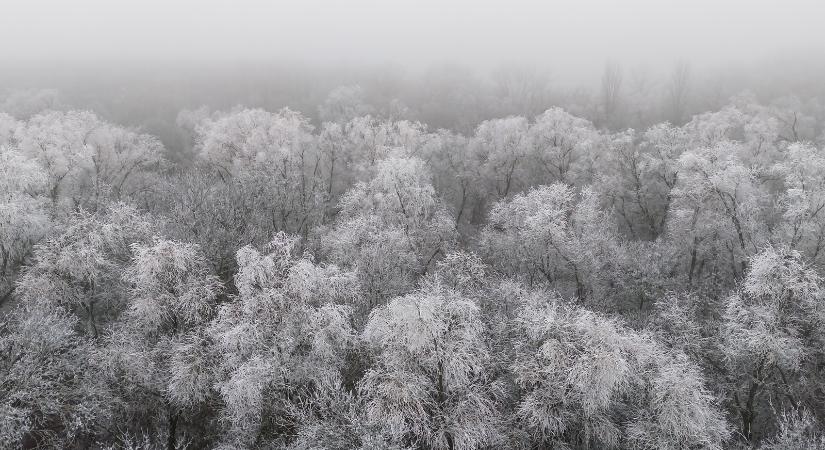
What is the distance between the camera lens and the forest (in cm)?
1797

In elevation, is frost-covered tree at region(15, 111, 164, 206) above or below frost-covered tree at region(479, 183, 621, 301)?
above

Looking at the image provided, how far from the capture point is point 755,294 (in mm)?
20484

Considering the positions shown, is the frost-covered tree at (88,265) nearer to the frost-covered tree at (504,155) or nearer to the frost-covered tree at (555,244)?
the frost-covered tree at (555,244)

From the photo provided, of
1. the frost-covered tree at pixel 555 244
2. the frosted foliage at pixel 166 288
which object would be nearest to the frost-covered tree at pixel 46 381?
the frosted foliage at pixel 166 288

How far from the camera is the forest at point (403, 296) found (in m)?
18.0

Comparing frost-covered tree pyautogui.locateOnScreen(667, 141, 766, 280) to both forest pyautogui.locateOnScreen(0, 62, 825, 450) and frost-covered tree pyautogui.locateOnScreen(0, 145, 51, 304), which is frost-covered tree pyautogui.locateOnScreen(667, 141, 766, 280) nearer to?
forest pyautogui.locateOnScreen(0, 62, 825, 450)

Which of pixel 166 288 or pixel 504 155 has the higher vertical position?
pixel 166 288

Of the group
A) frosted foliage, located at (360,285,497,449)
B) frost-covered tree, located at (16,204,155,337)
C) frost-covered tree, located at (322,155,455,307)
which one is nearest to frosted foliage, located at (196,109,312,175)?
frost-covered tree, located at (322,155,455,307)

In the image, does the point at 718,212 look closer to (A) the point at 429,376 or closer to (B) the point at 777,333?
(B) the point at 777,333

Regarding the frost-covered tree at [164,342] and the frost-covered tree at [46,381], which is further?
the frost-covered tree at [164,342]

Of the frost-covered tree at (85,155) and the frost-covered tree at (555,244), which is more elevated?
the frost-covered tree at (85,155)

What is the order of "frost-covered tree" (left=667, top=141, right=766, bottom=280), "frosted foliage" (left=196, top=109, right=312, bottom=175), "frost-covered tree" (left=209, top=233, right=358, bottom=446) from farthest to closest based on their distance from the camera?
"frosted foliage" (left=196, top=109, right=312, bottom=175)
"frost-covered tree" (left=667, top=141, right=766, bottom=280)
"frost-covered tree" (left=209, top=233, right=358, bottom=446)

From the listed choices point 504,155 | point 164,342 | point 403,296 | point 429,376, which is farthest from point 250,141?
point 429,376

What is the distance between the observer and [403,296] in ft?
80.2
